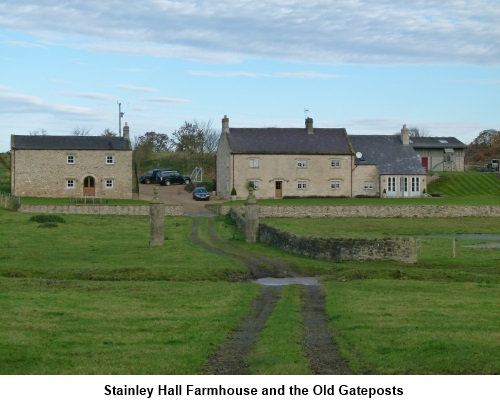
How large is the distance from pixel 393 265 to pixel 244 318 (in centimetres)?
1526

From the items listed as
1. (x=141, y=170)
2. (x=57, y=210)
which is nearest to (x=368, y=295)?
(x=57, y=210)

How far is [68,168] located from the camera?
8906 centimetres

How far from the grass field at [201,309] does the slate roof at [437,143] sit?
217 ft

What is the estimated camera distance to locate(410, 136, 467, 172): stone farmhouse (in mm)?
113312

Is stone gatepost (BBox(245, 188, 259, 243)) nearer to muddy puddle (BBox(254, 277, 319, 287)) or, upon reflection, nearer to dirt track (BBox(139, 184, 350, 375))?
dirt track (BBox(139, 184, 350, 375))

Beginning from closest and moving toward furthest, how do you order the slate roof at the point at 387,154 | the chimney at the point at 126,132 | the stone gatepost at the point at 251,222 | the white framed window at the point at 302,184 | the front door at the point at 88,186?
the stone gatepost at the point at 251,222, the front door at the point at 88,186, the white framed window at the point at 302,184, the slate roof at the point at 387,154, the chimney at the point at 126,132

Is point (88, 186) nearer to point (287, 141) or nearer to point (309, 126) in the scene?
point (287, 141)

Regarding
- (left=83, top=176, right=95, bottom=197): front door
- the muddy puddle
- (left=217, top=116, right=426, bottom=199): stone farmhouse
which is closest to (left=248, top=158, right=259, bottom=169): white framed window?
(left=217, top=116, right=426, bottom=199): stone farmhouse

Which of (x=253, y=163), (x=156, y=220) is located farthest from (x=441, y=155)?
(x=156, y=220)

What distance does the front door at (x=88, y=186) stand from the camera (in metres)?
89.8

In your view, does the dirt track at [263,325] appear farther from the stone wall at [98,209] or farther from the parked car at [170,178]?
the parked car at [170,178]

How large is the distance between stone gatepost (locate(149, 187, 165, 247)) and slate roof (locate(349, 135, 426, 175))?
166 feet

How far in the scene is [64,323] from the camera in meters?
21.5

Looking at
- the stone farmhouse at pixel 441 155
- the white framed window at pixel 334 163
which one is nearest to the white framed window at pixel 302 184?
the white framed window at pixel 334 163
